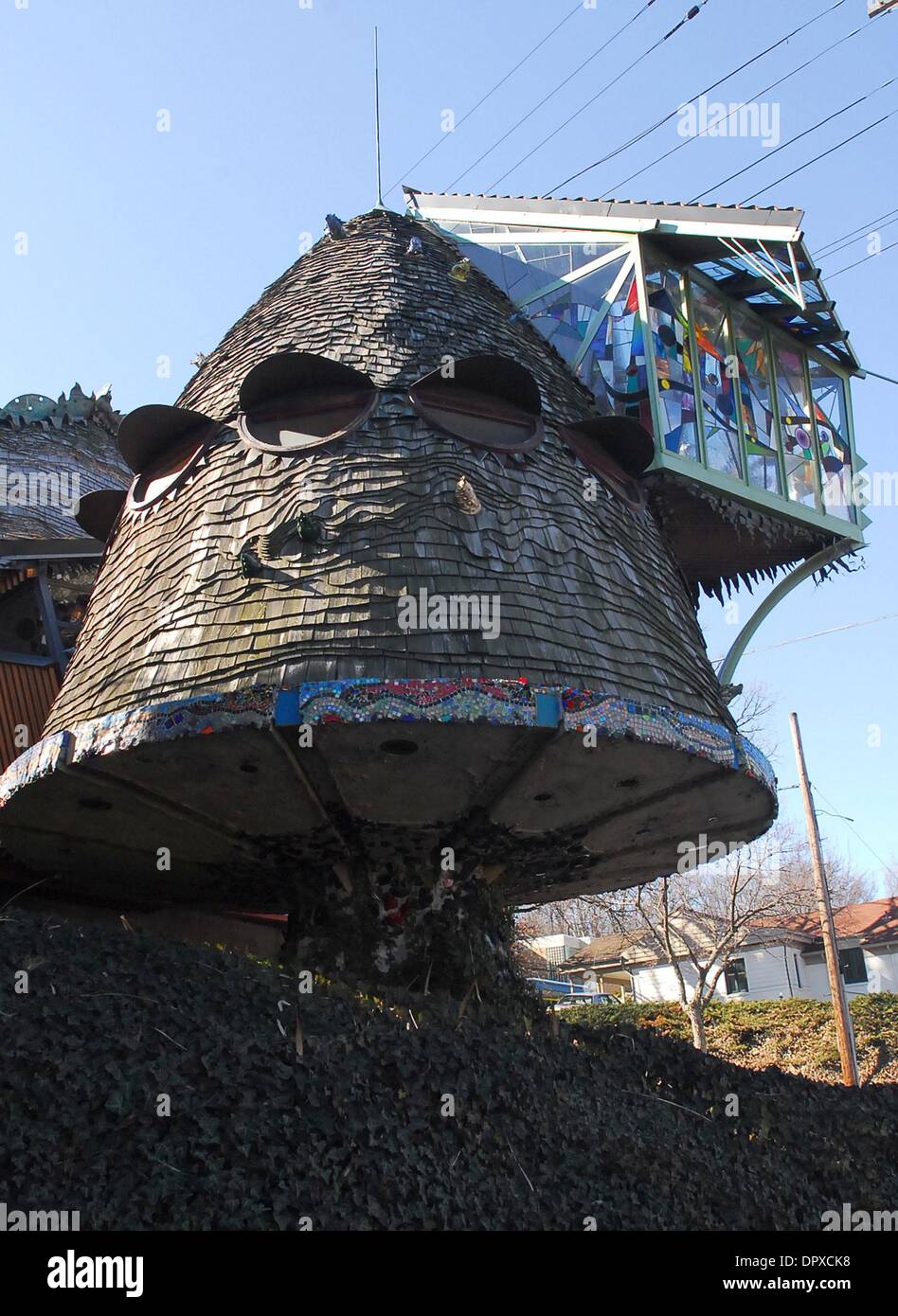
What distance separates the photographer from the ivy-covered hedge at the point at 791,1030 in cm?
2797

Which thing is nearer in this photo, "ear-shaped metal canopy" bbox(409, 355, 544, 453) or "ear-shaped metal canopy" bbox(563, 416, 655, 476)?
"ear-shaped metal canopy" bbox(409, 355, 544, 453)

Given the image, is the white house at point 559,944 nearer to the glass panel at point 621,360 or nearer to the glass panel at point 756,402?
the glass panel at point 756,402

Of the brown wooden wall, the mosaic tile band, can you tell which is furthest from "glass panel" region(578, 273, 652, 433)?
the brown wooden wall

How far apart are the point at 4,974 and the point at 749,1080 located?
6.01 meters

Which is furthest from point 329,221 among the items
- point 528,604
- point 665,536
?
point 528,604

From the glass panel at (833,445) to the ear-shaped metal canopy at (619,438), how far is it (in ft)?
13.3

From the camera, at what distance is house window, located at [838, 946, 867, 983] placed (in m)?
36.7

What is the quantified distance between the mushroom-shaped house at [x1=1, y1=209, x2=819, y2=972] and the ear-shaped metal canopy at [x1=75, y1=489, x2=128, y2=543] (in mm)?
1199

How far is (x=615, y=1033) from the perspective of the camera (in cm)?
941
